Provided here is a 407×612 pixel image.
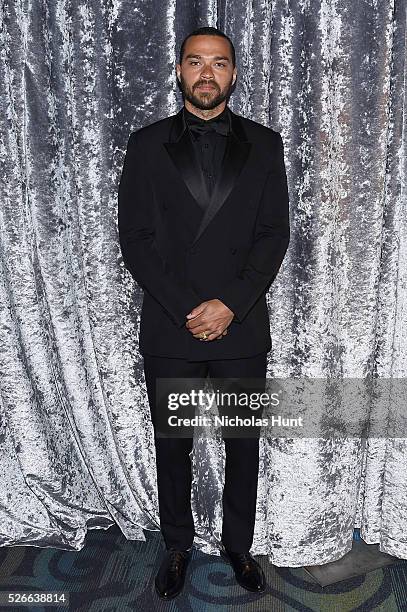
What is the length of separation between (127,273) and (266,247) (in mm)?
583

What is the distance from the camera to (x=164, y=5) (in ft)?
7.40

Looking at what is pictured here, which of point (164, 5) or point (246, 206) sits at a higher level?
point (164, 5)

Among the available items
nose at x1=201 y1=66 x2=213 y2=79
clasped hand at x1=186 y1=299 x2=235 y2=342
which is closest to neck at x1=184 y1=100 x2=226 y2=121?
nose at x1=201 y1=66 x2=213 y2=79

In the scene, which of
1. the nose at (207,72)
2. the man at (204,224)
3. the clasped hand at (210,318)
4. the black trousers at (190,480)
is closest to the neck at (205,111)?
the man at (204,224)

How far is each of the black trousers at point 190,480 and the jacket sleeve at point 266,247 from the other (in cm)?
26

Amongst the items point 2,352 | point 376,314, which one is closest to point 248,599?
point 376,314

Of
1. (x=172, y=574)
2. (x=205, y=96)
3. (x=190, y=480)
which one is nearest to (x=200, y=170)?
(x=205, y=96)

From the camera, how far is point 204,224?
215cm

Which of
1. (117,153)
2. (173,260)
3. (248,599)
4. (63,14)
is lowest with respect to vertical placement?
(248,599)

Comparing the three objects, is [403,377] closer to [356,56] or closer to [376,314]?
[376,314]

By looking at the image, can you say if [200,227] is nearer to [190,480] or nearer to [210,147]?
[210,147]

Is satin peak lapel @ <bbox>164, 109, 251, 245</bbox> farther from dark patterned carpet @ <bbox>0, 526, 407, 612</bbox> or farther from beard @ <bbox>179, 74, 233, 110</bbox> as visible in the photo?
dark patterned carpet @ <bbox>0, 526, 407, 612</bbox>

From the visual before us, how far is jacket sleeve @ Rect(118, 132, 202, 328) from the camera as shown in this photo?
214 cm

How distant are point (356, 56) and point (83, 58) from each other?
0.89m
